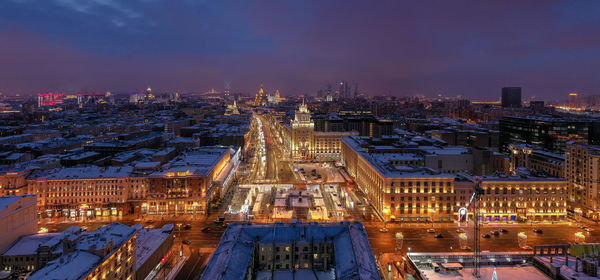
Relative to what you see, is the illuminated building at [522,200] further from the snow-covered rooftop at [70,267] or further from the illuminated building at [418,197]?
the snow-covered rooftop at [70,267]

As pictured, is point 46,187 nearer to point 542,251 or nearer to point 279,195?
point 279,195

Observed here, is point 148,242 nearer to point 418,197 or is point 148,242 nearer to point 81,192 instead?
point 81,192

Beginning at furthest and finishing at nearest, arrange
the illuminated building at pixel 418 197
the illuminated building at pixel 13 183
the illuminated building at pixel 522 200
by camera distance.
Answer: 1. the illuminated building at pixel 13 183
2. the illuminated building at pixel 522 200
3. the illuminated building at pixel 418 197

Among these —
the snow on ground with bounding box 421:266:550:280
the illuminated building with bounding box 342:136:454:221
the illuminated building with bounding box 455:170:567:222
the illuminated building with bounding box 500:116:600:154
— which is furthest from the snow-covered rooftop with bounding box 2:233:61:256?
the illuminated building with bounding box 500:116:600:154

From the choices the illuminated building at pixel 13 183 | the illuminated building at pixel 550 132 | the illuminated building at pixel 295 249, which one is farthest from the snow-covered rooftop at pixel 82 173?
the illuminated building at pixel 550 132

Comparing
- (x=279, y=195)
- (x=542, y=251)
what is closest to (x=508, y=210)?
(x=542, y=251)
